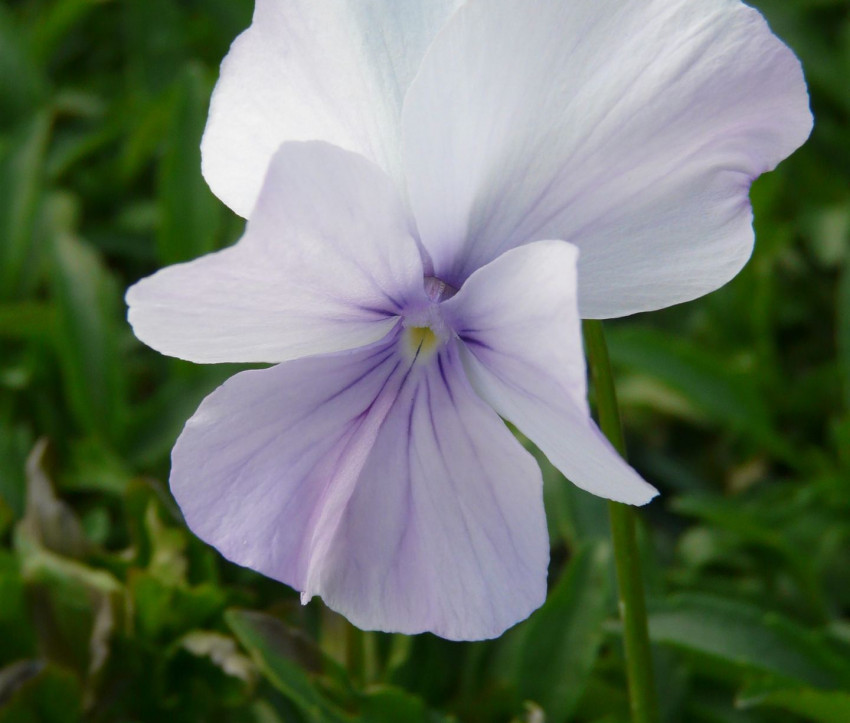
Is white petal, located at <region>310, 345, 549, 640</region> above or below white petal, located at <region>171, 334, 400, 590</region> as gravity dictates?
below

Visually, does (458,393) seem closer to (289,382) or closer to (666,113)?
(289,382)

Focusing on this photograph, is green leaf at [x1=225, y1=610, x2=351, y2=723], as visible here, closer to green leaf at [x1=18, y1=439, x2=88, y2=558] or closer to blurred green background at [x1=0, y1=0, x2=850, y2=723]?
blurred green background at [x1=0, y1=0, x2=850, y2=723]

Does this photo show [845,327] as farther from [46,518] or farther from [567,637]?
[46,518]

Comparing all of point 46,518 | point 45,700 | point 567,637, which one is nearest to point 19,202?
point 46,518

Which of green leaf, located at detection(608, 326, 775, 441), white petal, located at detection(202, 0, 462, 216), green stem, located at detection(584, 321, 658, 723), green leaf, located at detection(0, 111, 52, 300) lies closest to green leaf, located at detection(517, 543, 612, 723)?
green stem, located at detection(584, 321, 658, 723)

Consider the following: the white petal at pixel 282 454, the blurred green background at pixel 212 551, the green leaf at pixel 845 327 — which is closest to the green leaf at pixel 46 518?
the blurred green background at pixel 212 551

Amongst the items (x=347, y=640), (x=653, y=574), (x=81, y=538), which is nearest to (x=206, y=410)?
(x=347, y=640)

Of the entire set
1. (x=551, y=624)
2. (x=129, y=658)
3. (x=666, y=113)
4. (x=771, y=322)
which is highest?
(x=666, y=113)
